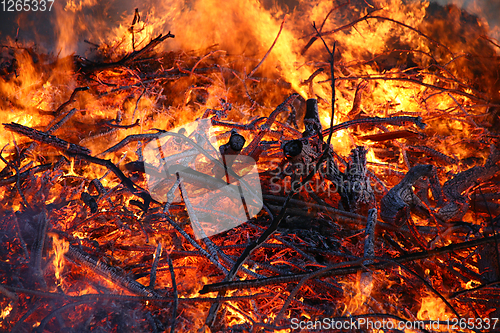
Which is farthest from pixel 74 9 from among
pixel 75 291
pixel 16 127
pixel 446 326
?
pixel 446 326

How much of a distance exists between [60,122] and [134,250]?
3.33 ft

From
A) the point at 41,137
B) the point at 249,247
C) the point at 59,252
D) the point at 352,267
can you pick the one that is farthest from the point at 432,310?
Result: the point at 41,137

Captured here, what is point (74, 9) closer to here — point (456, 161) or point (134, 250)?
point (134, 250)

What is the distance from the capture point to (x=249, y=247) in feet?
4.03

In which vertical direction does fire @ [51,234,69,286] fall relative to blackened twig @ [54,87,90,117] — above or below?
below

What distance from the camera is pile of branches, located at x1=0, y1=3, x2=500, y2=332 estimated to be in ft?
3.88

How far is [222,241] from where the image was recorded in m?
1.63

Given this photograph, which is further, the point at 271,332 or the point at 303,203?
the point at 303,203

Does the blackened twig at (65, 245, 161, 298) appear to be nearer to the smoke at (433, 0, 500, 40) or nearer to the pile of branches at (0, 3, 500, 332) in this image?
the pile of branches at (0, 3, 500, 332)

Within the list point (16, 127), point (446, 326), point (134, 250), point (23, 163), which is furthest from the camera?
point (23, 163)

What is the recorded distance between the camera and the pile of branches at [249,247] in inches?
46.6

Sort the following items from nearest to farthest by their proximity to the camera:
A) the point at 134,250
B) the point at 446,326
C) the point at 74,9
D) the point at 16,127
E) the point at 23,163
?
the point at 446,326 → the point at 134,250 → the point at 16,127 → the point at 23,163 → the point at 74,9

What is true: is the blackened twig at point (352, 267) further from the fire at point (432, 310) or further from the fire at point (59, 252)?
the fire at point (59, 252)

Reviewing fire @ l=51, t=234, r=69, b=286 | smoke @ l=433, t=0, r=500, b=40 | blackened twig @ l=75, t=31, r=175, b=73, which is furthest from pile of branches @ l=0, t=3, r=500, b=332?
smoke @ l=433, t=0, r=500, b=40
